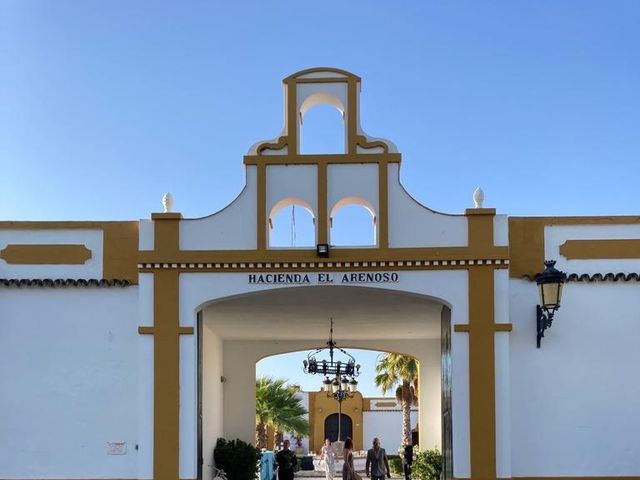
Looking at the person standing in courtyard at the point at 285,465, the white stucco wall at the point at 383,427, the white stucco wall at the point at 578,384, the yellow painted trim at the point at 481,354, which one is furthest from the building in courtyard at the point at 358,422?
the yellow painted trim at the point at 481,354

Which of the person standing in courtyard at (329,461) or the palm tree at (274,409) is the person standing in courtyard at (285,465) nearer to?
the person standing in courtyard at (329,461)

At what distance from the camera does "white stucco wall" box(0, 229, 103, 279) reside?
14.7 metres

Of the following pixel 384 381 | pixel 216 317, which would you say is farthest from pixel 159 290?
pixel 384 381

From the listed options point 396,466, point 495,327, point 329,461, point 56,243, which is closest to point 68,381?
point 56,243

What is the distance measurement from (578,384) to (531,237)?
7.87 ft

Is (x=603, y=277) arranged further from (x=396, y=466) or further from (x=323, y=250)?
(x=396, y=466)

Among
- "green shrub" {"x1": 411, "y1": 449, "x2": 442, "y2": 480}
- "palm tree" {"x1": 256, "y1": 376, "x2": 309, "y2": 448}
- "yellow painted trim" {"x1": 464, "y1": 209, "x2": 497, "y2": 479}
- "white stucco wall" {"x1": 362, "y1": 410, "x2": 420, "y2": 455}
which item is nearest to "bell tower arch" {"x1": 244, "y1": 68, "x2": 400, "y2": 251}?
"yellow painted trim" {"x1": 464, "y1": 209, "x2": 497, "y2": 479}

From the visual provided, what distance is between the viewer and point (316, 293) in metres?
15.1

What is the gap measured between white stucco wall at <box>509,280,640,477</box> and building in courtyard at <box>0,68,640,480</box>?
24 millimetres

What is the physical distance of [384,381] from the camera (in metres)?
30.6

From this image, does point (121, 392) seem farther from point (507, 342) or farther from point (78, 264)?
point (507, 342)

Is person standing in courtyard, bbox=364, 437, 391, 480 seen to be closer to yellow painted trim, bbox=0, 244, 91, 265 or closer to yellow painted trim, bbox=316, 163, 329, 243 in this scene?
yellow painted trim, bbox=316, 163, 329, 243

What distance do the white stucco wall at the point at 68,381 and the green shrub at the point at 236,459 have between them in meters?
4.73

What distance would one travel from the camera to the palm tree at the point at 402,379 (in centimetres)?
2883
